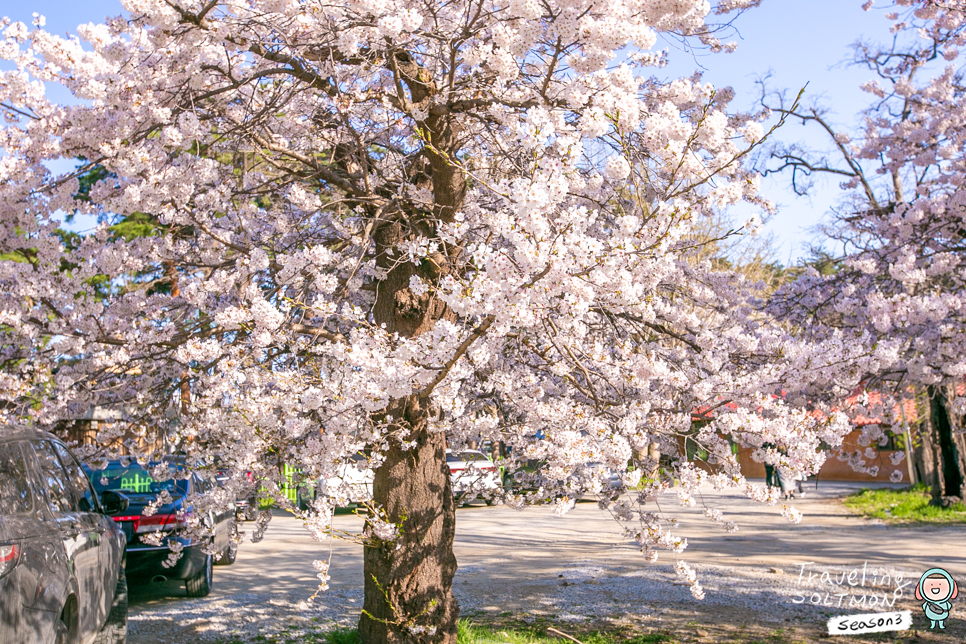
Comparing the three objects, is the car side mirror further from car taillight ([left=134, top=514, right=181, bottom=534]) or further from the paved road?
car taillight ([left=134, top=514, right=181, bottom=534])

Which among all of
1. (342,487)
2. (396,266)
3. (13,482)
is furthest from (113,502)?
(396,266)

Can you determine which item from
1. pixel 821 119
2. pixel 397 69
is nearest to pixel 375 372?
pixel 397 69

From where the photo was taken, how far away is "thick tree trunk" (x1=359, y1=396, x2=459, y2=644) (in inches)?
210

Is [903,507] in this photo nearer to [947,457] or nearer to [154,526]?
[947,457]

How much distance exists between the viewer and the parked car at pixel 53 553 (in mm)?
3262

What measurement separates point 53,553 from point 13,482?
396mm

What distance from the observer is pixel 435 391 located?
4770mm

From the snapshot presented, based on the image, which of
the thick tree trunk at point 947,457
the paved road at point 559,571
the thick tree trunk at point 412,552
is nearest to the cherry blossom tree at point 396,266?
the thick tree trunk at point 412,552

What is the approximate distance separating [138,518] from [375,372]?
502 cm

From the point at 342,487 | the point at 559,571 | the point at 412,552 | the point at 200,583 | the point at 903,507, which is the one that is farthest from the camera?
the point at 903,507

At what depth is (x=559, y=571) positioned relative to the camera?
992 centimetres

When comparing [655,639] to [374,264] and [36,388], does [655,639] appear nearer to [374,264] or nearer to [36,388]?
[374,264]

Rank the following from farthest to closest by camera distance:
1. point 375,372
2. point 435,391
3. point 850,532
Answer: point 850,532
point 435,391
point 375,372

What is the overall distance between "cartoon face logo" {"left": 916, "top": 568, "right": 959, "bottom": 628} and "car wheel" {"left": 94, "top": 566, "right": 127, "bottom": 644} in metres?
6.42
